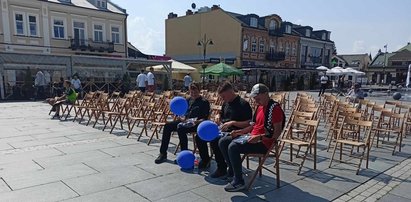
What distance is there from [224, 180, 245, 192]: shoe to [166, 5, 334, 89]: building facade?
A: 2559cm

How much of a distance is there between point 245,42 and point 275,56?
18.9ft

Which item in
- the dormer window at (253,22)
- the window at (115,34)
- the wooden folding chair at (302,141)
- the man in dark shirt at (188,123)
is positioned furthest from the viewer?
the dormer window at (253,22)

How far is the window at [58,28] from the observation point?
25092 mm

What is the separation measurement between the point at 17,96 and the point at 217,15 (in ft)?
76.2

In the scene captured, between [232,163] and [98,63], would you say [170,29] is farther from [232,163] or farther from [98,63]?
[232,163]

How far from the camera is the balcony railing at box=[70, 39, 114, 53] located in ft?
84.6

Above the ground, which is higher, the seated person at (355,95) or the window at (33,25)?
the window at (33,25)

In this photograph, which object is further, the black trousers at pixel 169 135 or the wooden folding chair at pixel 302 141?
the black trousers at pixel 169 135

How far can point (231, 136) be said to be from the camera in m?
4.20

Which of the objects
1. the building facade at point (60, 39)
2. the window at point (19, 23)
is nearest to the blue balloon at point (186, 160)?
the building facade at point (60, 39)

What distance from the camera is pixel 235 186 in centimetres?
395

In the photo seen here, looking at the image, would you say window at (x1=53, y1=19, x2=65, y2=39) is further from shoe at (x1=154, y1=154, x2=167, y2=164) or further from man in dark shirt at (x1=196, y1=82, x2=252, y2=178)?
man in dark shirt at (x1=196, y1=82, x2=252, y2=178)

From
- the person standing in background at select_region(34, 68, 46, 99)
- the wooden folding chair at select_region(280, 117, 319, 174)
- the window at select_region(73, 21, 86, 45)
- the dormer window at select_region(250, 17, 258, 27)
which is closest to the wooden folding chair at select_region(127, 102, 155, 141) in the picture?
the wooden folding chair at select_region(280, 117, 319, 174)

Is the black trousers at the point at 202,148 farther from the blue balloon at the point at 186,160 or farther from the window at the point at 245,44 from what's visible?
the window at the point at 245,44
